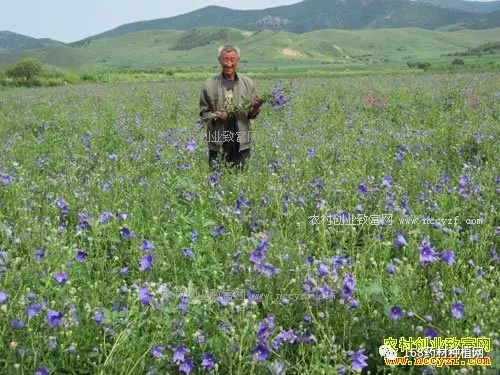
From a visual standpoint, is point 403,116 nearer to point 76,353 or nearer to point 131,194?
point 131,194

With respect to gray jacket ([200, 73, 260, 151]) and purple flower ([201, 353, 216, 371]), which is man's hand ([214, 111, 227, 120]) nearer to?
gray jacket ([200, 73, 260, 151])

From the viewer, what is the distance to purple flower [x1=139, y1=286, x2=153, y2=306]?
2590 millimetres

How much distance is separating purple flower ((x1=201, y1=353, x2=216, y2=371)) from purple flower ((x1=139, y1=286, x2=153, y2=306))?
0.41 metres

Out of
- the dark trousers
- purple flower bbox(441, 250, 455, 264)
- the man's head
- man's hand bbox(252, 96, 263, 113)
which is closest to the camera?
purple flower bbox(441, 250, 455, 264)

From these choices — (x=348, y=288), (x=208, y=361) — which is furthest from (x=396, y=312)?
(x=208, y=361)

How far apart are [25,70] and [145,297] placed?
41048 mm

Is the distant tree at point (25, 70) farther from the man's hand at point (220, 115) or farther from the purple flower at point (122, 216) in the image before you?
the purple flower at point (122, 216)

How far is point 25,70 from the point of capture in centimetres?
3856

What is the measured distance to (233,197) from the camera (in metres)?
5.04

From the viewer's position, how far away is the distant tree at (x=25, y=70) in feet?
126

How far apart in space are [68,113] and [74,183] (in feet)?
25.5

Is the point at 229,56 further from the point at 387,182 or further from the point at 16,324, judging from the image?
the point at 16,324

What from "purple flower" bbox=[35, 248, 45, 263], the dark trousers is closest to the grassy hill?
the dark trousers

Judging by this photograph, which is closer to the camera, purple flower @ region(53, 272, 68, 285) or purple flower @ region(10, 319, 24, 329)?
purple flower @ region(10, 319, 24, 329)
